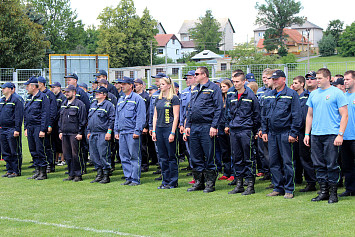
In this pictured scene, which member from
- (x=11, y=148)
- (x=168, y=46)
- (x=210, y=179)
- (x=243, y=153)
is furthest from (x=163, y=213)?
(x=168, y=46)

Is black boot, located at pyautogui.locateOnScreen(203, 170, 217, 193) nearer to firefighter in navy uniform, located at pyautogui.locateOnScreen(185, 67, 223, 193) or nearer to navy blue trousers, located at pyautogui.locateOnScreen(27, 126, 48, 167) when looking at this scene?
firefighter in navy uniform, located at pyautogui.locateOnScreen(185, 67, 223, 193)

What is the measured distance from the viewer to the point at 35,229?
6289mm

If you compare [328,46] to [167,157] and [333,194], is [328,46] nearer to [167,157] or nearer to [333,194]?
[167,157]

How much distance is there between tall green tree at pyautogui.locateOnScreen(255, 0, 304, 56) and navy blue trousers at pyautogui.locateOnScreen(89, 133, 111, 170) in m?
73.6

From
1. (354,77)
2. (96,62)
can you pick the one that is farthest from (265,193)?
(96,62)

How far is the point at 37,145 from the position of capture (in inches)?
421

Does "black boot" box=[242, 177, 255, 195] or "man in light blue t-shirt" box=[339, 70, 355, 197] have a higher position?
"man in light blue t-shirt" box=[339, 70, 355, 197]

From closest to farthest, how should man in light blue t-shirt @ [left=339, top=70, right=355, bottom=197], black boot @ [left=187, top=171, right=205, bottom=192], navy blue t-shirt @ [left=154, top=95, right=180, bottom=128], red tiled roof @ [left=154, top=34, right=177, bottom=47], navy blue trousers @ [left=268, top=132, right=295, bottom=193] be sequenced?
man in light blue t-shirt @ [left=339, top=70, right=355, bottom=197] → navy blue trousers @ [left=268, top=132, right=295, bottom=193] → black boot @ [left=187, top=171, right=205, bottom=192] → navy blue t-shirt @ [left=154, top=95, right=180, bottom=128] → red tiled roof @ [left=154, top=34, right=177, bottom=47]

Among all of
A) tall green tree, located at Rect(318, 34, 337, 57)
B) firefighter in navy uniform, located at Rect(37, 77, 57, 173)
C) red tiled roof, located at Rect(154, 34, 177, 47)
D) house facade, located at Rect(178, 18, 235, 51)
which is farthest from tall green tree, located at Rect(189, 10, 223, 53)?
firefighter in navy uniform, located at Rect(37, 77, 57, 173)

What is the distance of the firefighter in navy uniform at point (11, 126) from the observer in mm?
10961

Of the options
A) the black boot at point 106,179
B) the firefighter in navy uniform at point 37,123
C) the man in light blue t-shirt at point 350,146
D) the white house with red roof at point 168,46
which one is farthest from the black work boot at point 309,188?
the white house with red roof at point 168,46

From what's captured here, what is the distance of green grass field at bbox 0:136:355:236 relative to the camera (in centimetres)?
597

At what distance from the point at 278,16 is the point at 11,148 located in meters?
77.0

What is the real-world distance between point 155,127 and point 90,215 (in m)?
2.85
